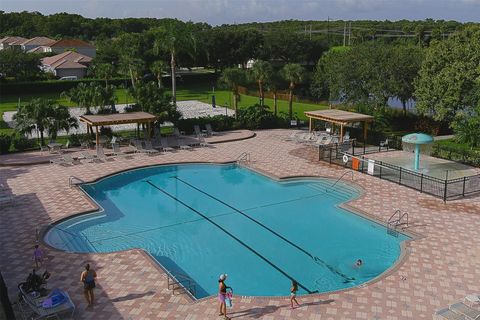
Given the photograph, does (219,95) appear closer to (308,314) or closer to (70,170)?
(70,170)

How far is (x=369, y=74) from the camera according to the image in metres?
36.5

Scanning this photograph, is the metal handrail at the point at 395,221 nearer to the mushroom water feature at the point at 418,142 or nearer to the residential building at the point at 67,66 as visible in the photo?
the mushroom water feature at the point at 418,142

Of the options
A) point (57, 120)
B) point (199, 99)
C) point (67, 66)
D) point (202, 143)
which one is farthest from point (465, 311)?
point (67, 66)

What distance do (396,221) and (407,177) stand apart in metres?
5.60

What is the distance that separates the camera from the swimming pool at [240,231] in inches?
614

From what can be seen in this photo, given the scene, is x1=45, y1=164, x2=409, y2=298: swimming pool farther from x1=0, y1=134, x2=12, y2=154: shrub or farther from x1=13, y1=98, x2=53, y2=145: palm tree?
x1=0, y1=134, x2=12, y2=154: shrub

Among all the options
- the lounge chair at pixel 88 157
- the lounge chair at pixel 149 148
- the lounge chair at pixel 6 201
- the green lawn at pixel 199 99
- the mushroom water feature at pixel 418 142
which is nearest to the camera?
the lounge chair at pixel 6 201

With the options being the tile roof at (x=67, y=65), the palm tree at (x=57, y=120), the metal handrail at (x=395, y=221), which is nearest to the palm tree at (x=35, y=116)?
the palm tree at (x=57, y=120)

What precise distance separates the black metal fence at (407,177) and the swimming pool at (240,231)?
7.31 ft

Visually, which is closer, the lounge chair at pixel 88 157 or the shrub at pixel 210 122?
the lounge chair at pixel 88 157

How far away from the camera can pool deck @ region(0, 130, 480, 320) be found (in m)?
12.3

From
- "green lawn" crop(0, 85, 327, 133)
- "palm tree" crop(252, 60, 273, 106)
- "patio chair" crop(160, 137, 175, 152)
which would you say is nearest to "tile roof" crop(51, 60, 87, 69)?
"green lawn" crop(0, 85, 327, 133)

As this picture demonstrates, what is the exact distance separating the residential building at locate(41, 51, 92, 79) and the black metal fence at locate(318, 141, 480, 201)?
52893mm

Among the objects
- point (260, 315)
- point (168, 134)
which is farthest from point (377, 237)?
point (168, 134)
